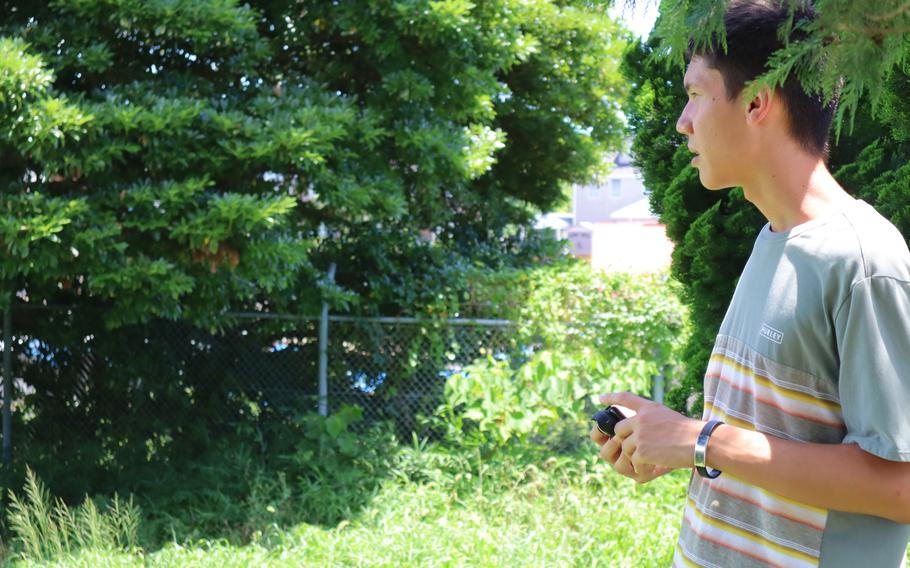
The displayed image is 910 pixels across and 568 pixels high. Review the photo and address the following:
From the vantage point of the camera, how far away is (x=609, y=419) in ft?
5.53

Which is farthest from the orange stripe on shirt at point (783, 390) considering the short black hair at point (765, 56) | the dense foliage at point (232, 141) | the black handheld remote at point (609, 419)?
the dense foliage at point (232, 141)

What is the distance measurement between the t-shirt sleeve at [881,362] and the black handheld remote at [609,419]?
456 mm

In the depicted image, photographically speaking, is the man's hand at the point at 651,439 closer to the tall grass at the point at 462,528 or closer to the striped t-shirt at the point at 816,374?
the striped t-shirt at the point at 816,374

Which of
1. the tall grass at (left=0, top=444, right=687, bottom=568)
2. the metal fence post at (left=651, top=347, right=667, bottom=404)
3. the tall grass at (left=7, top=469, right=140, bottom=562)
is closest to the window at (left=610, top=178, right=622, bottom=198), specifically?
the metal fence post at (left=651, top=347, right=667, bottom=404)

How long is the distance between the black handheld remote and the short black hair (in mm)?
577

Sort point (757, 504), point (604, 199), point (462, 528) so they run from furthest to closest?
point (604, 199) → point (462, 528) → point (757, 504)

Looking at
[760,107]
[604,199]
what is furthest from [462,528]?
[604,199]

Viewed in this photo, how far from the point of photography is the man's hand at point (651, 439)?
4.78 feet

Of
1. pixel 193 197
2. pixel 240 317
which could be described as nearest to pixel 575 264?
pixel 240 317

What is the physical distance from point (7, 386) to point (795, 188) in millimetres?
6263

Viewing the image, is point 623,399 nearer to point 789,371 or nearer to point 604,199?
point 789,371

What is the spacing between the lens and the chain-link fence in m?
6.57

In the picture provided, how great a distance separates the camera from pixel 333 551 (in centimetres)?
A: 477

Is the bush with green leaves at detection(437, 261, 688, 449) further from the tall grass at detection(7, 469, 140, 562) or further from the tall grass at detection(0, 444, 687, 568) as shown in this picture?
the tall grass at detection(7, 469, 140, 562)
